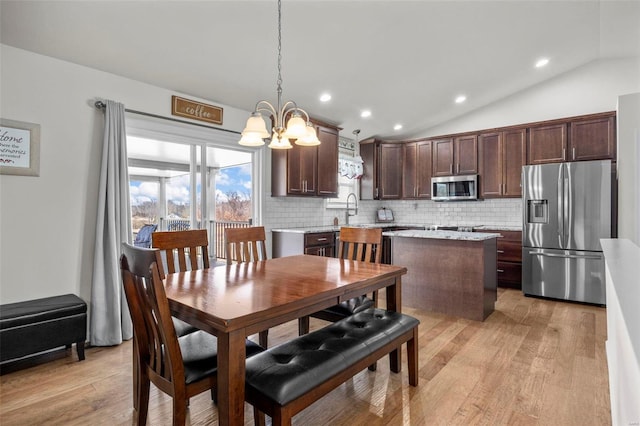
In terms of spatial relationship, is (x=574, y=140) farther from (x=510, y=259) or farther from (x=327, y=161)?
(x=327, y=161)

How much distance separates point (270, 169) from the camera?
4.66 meters

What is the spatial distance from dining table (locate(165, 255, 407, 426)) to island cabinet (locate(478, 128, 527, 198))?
151 inches

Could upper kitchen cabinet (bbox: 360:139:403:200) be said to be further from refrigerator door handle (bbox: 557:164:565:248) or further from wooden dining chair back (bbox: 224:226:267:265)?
wooden dining chair back (bbox: 224:226:267:265)

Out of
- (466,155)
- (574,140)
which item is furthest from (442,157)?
(574,140)

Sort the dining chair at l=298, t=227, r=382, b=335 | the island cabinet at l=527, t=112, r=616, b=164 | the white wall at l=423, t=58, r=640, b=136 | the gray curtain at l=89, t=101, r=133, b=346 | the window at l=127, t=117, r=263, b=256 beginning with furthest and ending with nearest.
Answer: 1. the white wall at l=423, t=58, r=640, b=136
2. the island cabinet at l=527, t=112, r=616, b=164
3. the window at l=127, t=117, r=263, b=256
4. the gray curtain at l=89, t=101, r=133, b=346
5. the dining chair at l=298, t=227, r=382, b=335

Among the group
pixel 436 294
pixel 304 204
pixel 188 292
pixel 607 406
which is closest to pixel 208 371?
pixel 188 292

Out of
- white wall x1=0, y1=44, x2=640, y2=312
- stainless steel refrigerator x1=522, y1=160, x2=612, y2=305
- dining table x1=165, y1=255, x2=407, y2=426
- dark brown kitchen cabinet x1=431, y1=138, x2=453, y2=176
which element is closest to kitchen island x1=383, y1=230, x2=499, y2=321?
stainless steel refrigerator x1=522, y1=160, x2=612, y2=305

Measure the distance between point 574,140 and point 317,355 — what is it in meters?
5.03

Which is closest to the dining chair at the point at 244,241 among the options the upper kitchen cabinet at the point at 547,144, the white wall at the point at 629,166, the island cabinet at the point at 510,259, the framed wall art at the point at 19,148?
the framed wall art at the point at 19,148

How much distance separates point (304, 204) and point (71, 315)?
3.22 meters

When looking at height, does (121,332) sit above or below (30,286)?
below

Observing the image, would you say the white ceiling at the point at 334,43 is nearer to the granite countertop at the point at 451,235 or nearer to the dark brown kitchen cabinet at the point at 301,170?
the dark brown kitchen cabinet at the point at 301,170

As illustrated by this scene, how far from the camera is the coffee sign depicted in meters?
3.54

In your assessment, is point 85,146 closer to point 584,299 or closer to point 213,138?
point 213,138
